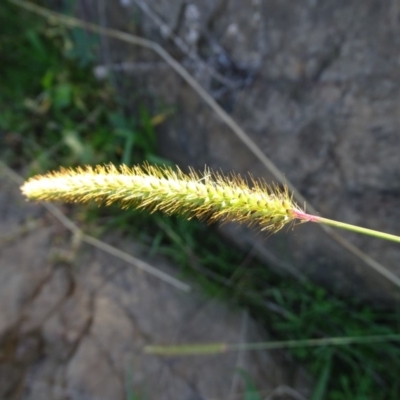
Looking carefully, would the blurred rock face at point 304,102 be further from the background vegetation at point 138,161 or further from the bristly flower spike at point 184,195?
the bristly flower spike at point 184,195

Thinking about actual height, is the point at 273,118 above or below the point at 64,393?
above

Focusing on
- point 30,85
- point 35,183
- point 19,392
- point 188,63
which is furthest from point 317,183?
point 30,85

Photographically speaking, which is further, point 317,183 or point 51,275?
point 51,275

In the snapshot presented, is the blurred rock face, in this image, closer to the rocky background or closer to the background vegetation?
the background vegetation

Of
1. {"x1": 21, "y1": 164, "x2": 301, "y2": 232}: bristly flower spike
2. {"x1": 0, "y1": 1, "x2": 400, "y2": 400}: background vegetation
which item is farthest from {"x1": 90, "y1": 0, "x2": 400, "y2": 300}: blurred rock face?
{"x1": 21, "y1": 164, "x2": 301, "y2": 232}: bristly flower spike

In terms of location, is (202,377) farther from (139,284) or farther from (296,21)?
(296,21)

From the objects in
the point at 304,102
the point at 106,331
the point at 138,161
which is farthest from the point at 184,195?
the point at 138,161

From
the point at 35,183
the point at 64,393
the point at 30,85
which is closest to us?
the point at 35,183
